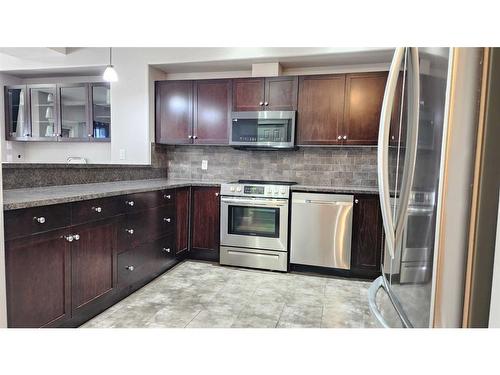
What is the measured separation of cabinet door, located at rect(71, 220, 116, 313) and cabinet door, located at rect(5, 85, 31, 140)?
3460 millimetres

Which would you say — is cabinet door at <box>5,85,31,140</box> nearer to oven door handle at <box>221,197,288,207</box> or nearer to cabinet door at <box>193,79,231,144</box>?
cabinet door at <box>193,79,231,144</box>

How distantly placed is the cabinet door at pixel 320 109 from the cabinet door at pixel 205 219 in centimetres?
122

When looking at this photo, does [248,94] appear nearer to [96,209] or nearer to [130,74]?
[130,74]

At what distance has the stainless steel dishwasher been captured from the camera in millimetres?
3229

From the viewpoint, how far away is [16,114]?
4.75m

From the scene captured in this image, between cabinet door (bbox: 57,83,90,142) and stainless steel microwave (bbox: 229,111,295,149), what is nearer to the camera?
stainless steel microwave (bbox: 229,111,295,149)

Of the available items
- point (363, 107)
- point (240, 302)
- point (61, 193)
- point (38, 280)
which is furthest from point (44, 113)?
point (363, 107)

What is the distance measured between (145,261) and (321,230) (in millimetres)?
1774

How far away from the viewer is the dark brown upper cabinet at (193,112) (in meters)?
3.80

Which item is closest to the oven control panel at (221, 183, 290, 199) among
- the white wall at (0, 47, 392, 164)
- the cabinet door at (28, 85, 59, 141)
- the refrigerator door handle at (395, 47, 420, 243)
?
the white wall at (0, 47, 392, 164)

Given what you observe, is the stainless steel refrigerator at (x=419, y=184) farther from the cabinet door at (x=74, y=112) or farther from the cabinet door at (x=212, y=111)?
the cabinet door at (x=74, y=112)
